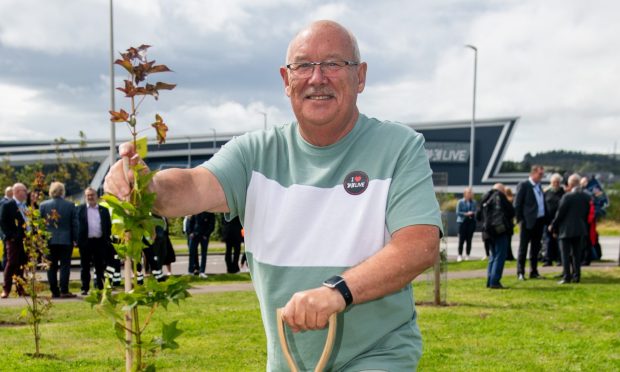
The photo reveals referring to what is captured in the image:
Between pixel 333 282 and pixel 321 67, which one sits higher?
pixel 321 67

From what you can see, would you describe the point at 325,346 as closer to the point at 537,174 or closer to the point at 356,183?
the point at 356,183

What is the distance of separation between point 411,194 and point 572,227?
11.3 meters

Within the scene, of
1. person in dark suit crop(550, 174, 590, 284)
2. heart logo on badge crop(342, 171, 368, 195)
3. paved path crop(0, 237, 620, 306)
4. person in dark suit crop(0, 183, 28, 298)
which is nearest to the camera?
heart logo on badge crop(342, 171, 368, 195)

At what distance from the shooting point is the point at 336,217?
2262mm

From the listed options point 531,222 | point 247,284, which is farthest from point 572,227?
point 247,284

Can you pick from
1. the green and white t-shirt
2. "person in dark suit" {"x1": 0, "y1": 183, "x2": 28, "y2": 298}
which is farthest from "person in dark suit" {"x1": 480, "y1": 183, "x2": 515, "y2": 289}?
the green and white t-shirt

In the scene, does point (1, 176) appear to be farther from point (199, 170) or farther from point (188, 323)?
point (199, 170)

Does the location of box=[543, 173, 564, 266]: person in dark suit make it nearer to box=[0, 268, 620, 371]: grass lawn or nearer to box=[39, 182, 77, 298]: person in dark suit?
box=[0, 268, 620, 371]: grass lawn

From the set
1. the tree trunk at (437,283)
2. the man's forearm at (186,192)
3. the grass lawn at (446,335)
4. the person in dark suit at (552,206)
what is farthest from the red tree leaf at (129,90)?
the person in dark suit at (552,206)

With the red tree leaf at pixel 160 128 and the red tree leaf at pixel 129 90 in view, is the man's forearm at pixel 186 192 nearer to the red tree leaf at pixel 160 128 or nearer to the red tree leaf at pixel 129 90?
the red tree leaf at pixel 160 128

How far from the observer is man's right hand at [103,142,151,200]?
194 centimetres

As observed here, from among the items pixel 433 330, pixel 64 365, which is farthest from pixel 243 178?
pixel 433 330

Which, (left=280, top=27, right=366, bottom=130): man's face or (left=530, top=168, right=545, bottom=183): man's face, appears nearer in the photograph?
(left=280, top=27, right=366, bottom=130): man's face

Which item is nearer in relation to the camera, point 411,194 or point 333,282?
point 333,282
